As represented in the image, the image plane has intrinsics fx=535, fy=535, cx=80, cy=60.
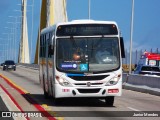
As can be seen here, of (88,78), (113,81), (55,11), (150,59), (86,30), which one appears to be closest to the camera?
(88,78)

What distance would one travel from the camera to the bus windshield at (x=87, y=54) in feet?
61.3

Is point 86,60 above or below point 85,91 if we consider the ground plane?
above

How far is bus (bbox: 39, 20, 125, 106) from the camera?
1858 cm

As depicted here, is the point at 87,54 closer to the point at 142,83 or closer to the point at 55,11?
the point at 142,83

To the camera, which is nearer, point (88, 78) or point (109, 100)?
point (88, 78)

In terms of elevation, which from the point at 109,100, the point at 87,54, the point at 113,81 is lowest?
the point at 109,100

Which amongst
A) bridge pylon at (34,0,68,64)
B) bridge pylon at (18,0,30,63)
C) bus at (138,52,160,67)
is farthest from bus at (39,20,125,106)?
bridge pylon at (18,0,30,63)

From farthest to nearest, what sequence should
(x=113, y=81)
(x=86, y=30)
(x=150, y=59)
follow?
(x=150, y=59)
(x=86, y=30)
(x=113, y=81)

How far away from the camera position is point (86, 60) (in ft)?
61.8

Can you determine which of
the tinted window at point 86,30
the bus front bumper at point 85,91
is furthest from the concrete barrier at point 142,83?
the bus front bumper at point 85,91

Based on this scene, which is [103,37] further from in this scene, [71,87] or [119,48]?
[71,87]

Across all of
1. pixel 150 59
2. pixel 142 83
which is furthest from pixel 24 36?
pixel 142 83

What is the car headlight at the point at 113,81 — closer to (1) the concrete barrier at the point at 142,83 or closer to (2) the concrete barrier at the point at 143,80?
(1) the concrete barrier at the point at 142,83

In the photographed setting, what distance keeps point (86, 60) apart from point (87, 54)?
0.82 feet
